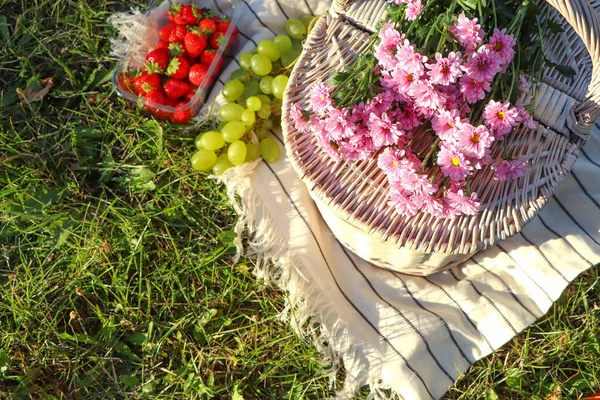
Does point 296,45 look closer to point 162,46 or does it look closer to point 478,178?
point 162,46

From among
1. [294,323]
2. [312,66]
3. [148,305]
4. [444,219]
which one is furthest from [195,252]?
[444,219]

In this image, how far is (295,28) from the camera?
6.42 ft

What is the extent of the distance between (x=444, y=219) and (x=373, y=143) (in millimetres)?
264

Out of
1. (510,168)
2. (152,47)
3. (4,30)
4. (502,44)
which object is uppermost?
(502,44)

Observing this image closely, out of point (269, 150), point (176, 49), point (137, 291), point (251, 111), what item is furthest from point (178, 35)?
point (137, 291)

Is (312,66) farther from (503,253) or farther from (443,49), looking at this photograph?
(503,253)

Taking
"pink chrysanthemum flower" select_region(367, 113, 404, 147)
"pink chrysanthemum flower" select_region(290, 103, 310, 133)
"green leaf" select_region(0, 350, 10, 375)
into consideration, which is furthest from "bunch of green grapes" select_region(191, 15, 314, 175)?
"green leaf" select_region(0, 350, 10, 375)

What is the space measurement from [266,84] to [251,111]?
0.35 ft

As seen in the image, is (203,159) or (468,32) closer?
(468,32)

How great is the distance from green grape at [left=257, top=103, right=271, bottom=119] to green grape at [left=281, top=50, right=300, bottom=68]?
16 cm

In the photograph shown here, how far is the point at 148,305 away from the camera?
181 cm

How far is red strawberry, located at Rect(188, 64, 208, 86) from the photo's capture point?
76.2 inches

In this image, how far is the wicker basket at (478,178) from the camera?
1.40 meters

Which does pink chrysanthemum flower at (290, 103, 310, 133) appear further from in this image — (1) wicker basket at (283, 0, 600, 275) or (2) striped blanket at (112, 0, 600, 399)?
(2) striped blanket at (112, 0, 600, 399)
